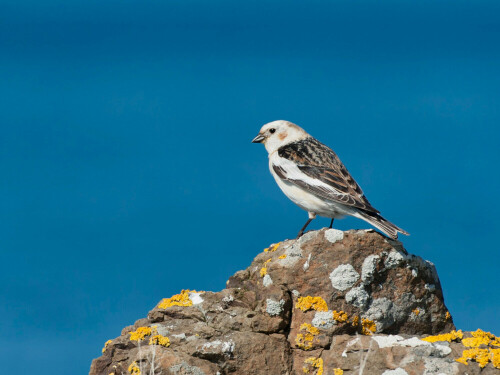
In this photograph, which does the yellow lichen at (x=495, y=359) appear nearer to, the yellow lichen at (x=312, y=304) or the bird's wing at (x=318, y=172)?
the yellow lichen at (x=312, y=304)

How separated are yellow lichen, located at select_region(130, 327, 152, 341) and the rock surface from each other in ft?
0.04

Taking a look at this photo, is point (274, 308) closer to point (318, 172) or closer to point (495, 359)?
point (495, 359)

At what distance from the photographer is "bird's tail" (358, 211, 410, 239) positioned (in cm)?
834

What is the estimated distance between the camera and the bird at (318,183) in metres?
9.26

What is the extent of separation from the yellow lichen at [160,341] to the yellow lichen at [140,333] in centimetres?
13

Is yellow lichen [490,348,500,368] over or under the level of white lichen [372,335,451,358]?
under

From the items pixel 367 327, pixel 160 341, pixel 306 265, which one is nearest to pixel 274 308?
pixel 306 265

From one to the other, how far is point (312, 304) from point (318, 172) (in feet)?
8.40

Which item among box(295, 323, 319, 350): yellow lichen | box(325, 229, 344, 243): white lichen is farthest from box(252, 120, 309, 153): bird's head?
box(295, 323, 319, 350): yellow lichen

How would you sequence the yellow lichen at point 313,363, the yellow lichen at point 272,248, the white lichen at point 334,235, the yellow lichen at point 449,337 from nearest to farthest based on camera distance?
1. the yellow lichen at point 449,337
2. the yellow lichen at point 313,363
3. the white lichen at point 334,235
4. the yellow lichen at point 272,248

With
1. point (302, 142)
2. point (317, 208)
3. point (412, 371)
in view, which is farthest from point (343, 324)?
point (302, 142)

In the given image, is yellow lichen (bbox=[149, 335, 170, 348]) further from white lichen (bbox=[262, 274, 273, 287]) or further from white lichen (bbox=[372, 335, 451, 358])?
white lichen (bbox=[372, 335, 451, 358])

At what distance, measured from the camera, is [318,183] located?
9789 millimetres

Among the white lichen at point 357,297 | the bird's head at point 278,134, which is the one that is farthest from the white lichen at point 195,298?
the bird's head at point 278,134
